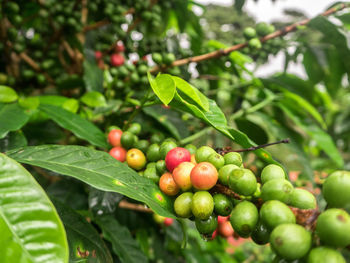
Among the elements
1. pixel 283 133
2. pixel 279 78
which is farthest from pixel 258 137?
pixel 279 78

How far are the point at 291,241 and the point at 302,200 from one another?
0.10 metres

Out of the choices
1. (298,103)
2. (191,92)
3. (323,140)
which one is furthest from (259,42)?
(191,92)

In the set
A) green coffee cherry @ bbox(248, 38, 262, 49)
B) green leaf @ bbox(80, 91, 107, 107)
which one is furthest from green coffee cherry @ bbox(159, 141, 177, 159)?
green coffee cherry @ bbox(248, 38, 262, 49)

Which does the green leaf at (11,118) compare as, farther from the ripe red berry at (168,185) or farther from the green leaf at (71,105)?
the ripe red berry at (168,185)

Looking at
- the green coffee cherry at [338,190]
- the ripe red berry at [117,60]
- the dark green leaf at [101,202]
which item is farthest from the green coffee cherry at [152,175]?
the ripe red berry at [117,60]

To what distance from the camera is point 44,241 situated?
1.41 ft

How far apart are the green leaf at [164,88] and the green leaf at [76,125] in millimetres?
291

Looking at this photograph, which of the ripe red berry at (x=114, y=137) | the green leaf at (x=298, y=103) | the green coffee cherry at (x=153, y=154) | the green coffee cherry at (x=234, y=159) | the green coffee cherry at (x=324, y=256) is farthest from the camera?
the green leaf at (x=298, y=103)

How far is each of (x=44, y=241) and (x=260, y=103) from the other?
114 cm

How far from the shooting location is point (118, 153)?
0.79m

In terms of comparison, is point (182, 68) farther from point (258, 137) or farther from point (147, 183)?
point (147, 183)

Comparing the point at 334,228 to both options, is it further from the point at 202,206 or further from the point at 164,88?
the point at 164,88

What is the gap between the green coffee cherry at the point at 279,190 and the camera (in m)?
0.49

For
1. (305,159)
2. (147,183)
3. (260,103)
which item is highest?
(147,183)
